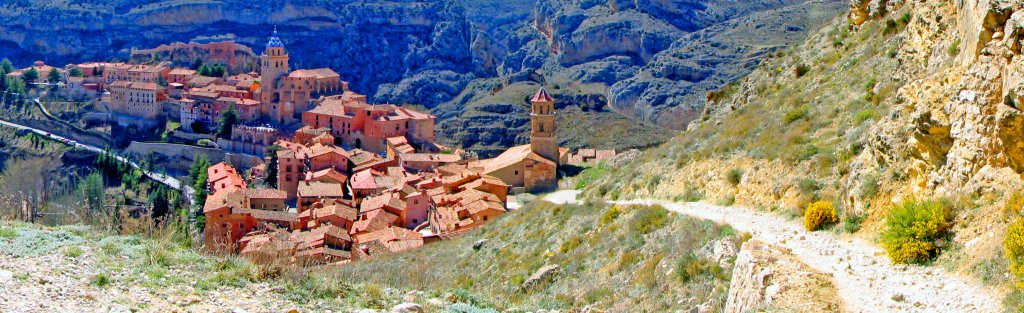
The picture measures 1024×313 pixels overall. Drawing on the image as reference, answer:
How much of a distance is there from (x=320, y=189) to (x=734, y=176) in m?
28.3

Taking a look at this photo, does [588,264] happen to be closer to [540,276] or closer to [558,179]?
[540,276]

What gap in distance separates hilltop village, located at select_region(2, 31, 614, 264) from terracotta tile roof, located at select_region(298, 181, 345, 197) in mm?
90

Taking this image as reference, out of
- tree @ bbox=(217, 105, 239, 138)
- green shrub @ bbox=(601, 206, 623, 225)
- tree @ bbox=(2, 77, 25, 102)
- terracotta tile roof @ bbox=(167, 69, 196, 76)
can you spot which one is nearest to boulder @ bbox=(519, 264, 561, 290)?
green shrub @ bbox=(601, 206, 623, 225)

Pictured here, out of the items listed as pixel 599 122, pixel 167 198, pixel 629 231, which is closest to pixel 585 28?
pixel 599 122

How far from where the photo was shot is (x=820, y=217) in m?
13.2

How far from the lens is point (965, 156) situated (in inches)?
431

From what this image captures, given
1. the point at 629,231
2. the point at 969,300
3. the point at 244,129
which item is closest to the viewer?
the point at 969,300

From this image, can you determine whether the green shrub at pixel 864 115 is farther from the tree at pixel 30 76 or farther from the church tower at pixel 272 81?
the tree at pixel 30 76

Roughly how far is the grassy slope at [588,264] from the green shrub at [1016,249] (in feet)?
11.1

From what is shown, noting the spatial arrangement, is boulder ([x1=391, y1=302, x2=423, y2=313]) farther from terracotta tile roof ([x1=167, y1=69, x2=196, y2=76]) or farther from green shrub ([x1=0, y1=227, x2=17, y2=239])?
terracotta tile roof ([x1=167, y1=69, x2=196, y2=76])

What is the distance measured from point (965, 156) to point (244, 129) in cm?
5311

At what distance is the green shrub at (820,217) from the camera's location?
43.3 feet

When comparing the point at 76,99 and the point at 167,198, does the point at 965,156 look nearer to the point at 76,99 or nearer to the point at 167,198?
the point at 167,198

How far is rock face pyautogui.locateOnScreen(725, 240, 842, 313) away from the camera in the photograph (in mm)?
9852
